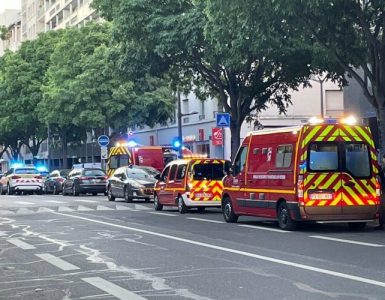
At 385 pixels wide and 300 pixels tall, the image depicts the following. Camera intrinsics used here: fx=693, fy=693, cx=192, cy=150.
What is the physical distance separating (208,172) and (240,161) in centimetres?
394

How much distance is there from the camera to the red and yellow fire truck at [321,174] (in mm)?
14711

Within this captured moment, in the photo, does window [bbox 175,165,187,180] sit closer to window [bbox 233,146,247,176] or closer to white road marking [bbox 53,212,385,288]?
window [bbox 233,146,247,176]

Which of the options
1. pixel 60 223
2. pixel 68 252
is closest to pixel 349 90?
pixel 60 223

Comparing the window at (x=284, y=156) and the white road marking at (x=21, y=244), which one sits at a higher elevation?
the window at (x=284, y=156)

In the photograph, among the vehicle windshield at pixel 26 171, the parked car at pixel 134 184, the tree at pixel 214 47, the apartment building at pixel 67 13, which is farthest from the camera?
the apartment building at pixel 67 13

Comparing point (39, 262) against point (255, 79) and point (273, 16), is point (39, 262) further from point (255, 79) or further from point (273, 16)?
point (255, 79)

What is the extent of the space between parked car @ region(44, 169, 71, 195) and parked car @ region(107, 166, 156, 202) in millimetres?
11801

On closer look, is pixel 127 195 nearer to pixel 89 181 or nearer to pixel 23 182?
pixel 89 181

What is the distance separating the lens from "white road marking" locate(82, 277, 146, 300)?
767 cm

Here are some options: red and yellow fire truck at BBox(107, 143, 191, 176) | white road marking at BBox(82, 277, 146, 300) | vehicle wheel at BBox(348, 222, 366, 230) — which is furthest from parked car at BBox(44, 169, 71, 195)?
white road marking at BBox(82, 277, 146, 300)

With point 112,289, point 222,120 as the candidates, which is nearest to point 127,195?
point 222,120

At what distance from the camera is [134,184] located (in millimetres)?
26844

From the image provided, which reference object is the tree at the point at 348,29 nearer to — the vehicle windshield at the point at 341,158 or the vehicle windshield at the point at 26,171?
the vehicle windshield at the point at 341,158

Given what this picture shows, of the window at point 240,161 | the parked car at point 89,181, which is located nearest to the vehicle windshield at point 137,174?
the parked car at point 89,181
